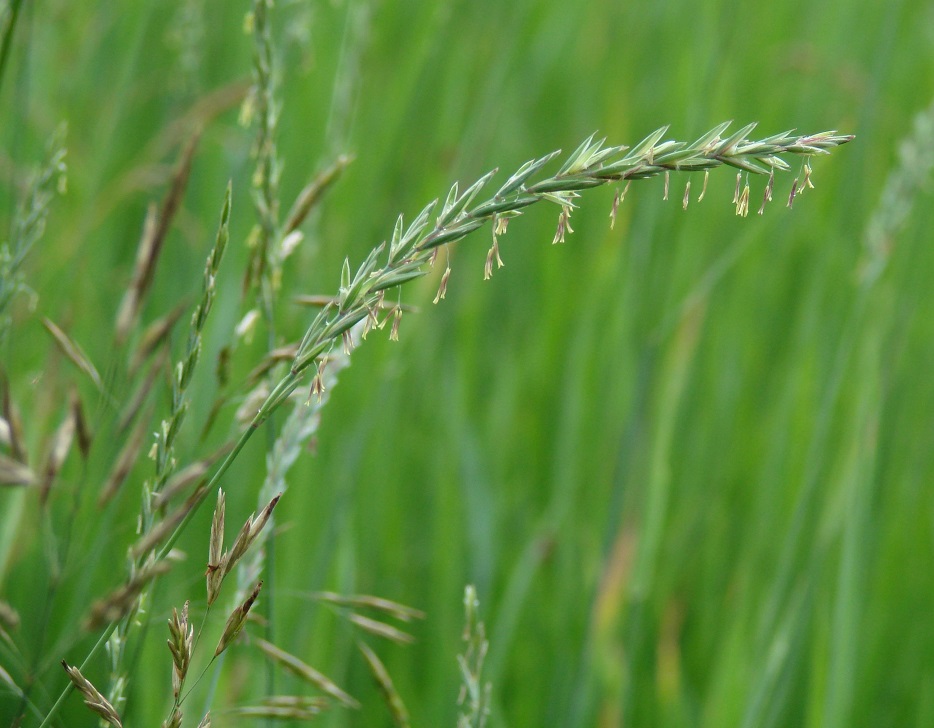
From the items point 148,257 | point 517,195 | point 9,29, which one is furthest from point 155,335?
point 517,195

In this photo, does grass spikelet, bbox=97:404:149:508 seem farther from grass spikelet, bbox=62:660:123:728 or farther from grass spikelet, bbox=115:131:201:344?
grass spikelet, bbox=62:660:123:728

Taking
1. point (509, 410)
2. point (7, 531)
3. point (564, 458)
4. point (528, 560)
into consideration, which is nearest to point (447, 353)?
point (509, 410)

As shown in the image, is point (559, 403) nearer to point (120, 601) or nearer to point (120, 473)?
point (120, 473)

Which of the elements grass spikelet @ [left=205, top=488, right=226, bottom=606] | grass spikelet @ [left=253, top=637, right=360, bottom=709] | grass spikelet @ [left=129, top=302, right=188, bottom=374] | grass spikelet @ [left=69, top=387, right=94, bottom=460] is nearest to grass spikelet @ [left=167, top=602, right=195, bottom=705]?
grass spikelet @ [left=205, top=488, right=226, bottom=606]

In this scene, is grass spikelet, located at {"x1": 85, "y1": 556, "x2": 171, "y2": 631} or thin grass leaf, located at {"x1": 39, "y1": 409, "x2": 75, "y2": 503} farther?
thin grass leaf, located at {"x1": 39, "y1": 409, "x2": 75, "y2": 503}

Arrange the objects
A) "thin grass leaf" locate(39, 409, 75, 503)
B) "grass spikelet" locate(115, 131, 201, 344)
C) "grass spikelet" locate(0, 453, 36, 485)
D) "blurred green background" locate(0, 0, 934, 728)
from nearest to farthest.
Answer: "grass spikelet" locate(0, 453, 36, 485)
"thin grass leaf" locate(39, 409, 75, 503)
"grass spikelet" locate(115, 131, 201, 344)
"blurred green background" locate(0, 0, 934, 728)

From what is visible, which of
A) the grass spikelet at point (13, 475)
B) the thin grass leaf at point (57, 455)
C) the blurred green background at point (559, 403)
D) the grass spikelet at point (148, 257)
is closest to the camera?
the grass spikelet at point (13, 475)

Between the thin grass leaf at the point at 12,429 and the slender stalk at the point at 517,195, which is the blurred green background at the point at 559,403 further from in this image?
the slender stalk at the point at 517,195

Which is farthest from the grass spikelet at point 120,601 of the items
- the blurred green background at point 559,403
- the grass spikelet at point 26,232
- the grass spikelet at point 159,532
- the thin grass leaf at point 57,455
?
the blurred green background at point 559,403
